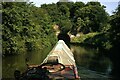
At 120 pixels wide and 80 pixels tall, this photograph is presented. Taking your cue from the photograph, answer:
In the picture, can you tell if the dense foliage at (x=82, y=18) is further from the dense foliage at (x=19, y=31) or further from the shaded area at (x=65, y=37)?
the dense foliage at (x=19, y=31)

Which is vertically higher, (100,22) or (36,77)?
(100,22)

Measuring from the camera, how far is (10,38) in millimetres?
45938

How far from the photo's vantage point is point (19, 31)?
49.8 meters

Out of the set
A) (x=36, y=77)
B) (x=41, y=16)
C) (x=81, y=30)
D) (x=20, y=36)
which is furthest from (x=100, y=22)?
(x=36, y=77)

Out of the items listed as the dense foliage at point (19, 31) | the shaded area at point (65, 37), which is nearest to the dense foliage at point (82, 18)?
the shaded area at point (65, 37)

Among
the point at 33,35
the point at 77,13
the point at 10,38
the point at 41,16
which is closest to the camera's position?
the point at 10,38

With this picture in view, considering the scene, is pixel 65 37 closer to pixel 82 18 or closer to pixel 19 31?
pixel 82 18

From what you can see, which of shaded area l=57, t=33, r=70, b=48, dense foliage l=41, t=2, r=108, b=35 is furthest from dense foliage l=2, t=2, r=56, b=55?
shaded area l=57, t=33, r=70, b=48

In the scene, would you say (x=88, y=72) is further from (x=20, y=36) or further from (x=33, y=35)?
(x=33, y=35)

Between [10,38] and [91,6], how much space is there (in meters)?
56.0

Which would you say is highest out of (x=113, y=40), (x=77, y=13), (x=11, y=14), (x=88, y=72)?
(x=77, y=13)

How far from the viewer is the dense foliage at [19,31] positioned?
45.3 m

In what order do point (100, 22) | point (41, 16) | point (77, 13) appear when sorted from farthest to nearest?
point (77, 13) → point (100, 22) → point (41, 16)

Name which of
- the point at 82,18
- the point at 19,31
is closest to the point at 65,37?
the point at 82,18
